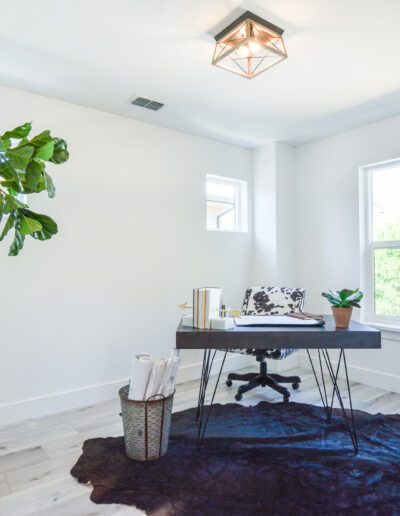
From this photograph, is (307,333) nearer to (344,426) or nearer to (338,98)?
(344,426)

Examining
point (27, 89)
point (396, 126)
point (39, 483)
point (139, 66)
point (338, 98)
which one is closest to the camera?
point (39, 483)

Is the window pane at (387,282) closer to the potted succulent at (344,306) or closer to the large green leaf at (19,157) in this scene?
the potted succulent at (344,306)

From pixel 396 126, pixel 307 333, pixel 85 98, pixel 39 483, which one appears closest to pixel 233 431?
pixel 307 333

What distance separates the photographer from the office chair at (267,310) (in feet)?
10.0

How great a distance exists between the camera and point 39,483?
191 cm

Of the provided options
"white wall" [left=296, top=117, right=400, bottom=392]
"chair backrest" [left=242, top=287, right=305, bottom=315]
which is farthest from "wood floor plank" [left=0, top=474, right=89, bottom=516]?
"white wall" [left=296, top=117, right=400, bottom=392]

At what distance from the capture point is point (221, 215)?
4016 mm

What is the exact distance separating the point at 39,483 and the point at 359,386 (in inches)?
107

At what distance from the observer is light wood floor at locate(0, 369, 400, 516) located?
1.73 m

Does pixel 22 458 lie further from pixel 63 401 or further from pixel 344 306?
pixel 344 306

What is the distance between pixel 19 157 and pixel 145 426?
1519 mm

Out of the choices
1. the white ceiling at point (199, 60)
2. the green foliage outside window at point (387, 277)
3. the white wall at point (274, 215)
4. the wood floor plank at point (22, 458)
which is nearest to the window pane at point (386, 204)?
the green foliage outside window at point (387, 277)

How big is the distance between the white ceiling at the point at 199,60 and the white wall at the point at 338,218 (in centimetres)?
27

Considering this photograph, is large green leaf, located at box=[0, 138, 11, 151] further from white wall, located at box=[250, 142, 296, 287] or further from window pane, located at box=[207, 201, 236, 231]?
white wall, located at box=[250, 142, 296, 287]
